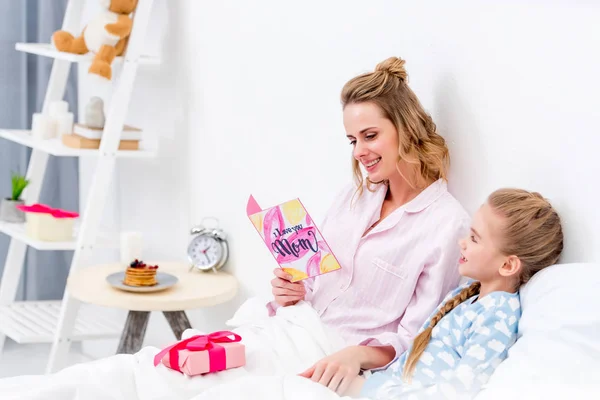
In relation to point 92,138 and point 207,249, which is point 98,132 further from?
point 207,249

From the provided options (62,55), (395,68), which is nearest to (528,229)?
(395,68)

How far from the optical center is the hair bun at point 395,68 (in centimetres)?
188

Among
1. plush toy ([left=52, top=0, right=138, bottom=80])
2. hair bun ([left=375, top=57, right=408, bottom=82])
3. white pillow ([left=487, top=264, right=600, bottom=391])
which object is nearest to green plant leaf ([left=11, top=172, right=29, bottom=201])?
plush toy ([left=52, top=0, right=138, bottom=80])

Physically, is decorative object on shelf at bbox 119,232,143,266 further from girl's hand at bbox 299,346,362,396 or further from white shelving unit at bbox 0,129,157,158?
girl's hand at bbox 299,346,362,396

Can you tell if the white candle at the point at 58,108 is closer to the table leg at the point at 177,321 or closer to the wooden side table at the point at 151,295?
the wooden side table at the point at 151,295

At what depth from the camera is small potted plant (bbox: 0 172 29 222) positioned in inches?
120

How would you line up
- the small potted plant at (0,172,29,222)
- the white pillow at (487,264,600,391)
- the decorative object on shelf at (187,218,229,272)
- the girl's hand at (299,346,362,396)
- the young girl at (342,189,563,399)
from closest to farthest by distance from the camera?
the white pillow at (487,264,600,391) < the young girl at (342,189,563,399) < the girl's hand at (299,346,362,396) < the decorative object on shelf at (187,218,229,272) < the small potted plant at (0,172,29,222)

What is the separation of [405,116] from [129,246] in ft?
4.13

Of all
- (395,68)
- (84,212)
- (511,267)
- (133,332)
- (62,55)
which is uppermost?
(395,68)

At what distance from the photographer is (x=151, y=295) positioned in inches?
99.3

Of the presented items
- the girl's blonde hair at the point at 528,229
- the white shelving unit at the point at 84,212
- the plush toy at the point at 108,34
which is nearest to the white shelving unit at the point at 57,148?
the white shelving unit at the point at 84,212

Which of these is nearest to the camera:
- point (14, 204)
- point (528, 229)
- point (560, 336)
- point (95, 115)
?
point (560, 336)

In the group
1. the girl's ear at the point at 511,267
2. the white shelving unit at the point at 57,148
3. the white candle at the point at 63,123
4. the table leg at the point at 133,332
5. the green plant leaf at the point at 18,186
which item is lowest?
the table leg at the point at 133,332

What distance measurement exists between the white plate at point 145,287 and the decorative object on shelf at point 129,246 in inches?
4.1
